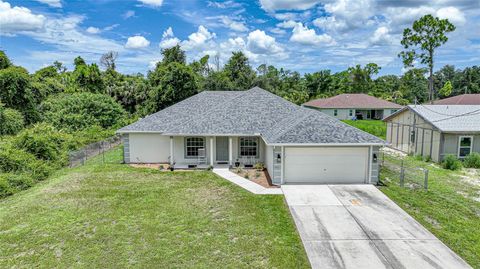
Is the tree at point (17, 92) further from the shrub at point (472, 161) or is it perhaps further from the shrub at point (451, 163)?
the shrub at point (472, 161)

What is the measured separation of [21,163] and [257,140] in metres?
12.9

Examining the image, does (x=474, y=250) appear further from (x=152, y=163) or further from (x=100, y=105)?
(x=100, y=105)

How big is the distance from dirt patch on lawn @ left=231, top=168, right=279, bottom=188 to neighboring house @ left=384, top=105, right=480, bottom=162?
11.9 meters

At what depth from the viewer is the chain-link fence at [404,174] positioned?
14.0 m

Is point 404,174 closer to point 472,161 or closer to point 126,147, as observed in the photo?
point 472,161

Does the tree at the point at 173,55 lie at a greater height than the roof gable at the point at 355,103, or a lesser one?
greater

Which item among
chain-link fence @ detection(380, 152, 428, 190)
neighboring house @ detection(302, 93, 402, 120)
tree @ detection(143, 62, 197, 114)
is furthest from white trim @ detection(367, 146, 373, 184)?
neighboring house @ detection(302, 93, 402, 120)

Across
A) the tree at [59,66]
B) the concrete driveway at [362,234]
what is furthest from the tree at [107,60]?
the concrete driveway at [362,234]

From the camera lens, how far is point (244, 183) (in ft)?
47.3

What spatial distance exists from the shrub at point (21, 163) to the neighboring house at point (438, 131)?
23.6 meters

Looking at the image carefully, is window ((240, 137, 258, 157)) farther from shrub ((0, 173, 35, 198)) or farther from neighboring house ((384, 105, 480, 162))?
neighboring house ((384, 105, 480, 162))

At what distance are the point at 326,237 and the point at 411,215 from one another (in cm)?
385

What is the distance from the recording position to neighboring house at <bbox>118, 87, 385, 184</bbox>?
14.0 m

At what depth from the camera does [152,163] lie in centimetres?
1895
